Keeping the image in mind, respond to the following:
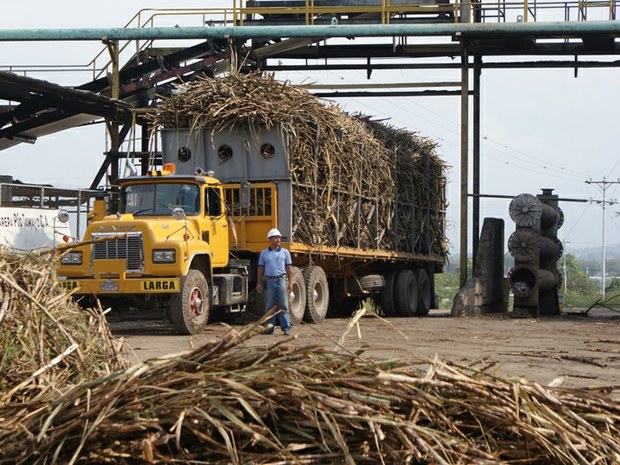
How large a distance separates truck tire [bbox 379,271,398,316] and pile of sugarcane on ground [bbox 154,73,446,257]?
895 millimetres

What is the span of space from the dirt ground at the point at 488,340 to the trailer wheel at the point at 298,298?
1.41ft

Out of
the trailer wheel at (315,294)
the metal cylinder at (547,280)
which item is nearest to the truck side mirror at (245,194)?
the trailer wheel at (315,294)

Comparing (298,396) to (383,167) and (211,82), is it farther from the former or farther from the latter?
(383,167)

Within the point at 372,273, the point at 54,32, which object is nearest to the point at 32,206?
the point at 54,32

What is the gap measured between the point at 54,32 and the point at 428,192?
33.8 ft

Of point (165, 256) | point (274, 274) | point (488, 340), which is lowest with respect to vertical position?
point (488, 340)

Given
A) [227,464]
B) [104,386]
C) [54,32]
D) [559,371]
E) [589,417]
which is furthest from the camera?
[54,32]

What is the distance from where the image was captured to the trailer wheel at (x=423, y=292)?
27.2 m

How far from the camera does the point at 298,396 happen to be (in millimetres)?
4324

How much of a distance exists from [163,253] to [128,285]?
0.76m

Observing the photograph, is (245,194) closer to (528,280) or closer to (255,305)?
(255,305)

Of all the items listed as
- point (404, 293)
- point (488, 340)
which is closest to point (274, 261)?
point (488, 340)

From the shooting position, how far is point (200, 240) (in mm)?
17594

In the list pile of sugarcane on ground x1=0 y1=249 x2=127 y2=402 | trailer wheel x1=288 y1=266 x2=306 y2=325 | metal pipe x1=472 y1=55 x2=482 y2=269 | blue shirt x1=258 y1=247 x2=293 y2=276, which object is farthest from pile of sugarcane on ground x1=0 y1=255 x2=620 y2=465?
metal pipe x1=472 y1=55 x2=482 y2=269
